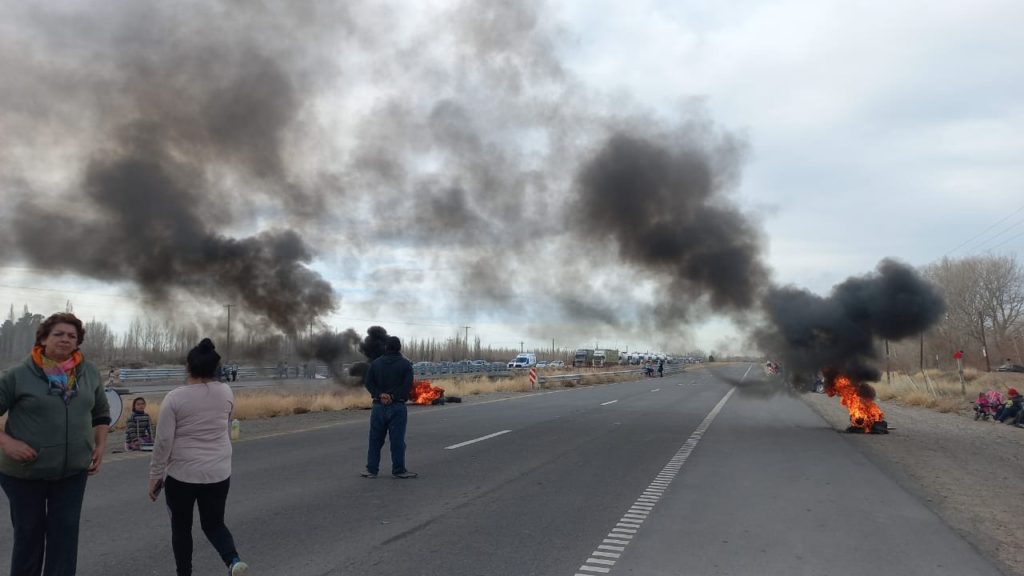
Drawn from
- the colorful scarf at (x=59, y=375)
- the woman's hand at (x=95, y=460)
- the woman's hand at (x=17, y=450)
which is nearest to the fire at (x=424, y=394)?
the woman's hand at (x=95, y=460)

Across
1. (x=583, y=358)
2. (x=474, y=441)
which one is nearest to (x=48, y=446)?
(x=474, y=441)

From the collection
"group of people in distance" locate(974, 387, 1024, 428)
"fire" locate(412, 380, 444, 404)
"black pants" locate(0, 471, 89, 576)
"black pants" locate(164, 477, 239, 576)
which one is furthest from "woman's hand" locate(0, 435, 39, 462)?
"group of people in distance" locate(974, 387, 1024, 428)

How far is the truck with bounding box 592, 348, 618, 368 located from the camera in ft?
261

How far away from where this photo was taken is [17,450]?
3.30m

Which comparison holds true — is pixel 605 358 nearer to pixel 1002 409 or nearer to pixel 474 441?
pixel 1002 409

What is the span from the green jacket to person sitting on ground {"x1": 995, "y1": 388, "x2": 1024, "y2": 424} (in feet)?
63.3

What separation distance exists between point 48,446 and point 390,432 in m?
4.94

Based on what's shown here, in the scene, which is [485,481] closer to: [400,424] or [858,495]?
[400,424]

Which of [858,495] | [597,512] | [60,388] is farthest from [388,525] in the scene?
[858,495]

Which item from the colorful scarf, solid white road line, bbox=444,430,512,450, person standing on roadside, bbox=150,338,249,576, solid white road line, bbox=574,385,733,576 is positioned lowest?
solid white road line, bbox=574,385,733,576

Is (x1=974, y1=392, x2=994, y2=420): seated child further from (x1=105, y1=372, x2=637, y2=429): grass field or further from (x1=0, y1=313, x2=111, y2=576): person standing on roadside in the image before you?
(x1=0, y1=313, x2=111, y2=576): person standing on roadside

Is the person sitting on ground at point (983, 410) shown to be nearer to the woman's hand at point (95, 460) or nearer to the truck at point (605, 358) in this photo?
the woman's hand at point (95, 460)

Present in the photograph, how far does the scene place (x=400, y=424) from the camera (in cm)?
823

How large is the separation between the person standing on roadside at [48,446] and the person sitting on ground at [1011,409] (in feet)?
63.2
